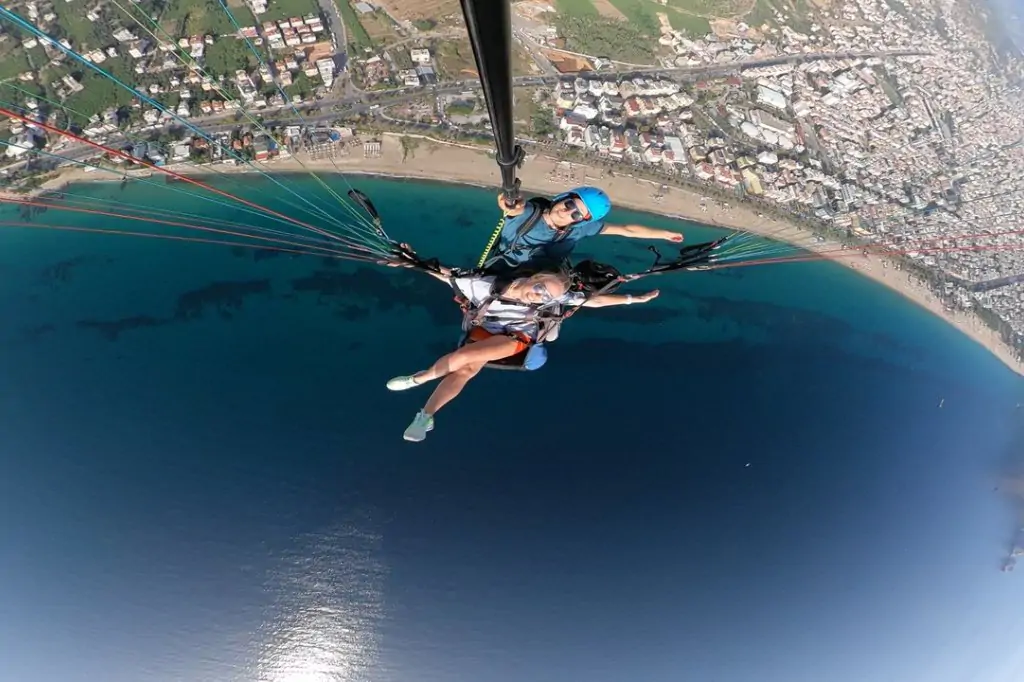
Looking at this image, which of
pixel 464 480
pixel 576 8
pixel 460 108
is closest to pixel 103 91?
pixel 460 108

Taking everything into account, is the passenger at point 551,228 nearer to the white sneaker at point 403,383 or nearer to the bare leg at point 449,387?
the bare leg at point 449,387

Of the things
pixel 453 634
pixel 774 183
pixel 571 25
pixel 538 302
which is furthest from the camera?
pixel 571 25

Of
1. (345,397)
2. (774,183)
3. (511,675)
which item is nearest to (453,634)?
(511,675)

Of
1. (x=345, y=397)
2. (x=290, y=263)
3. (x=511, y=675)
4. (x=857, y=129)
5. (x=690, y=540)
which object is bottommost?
(x=511, y=675)

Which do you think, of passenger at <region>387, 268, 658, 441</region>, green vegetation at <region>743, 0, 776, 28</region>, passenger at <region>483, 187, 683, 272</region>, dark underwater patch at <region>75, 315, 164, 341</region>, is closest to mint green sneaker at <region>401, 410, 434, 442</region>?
passenger at <region>387, 268, 658, 441</region>

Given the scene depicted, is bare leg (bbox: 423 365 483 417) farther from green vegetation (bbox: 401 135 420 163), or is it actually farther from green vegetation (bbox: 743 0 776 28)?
green vegetation (bbox: 743 0 776 28)

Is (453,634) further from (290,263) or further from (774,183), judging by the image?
(774,183)
